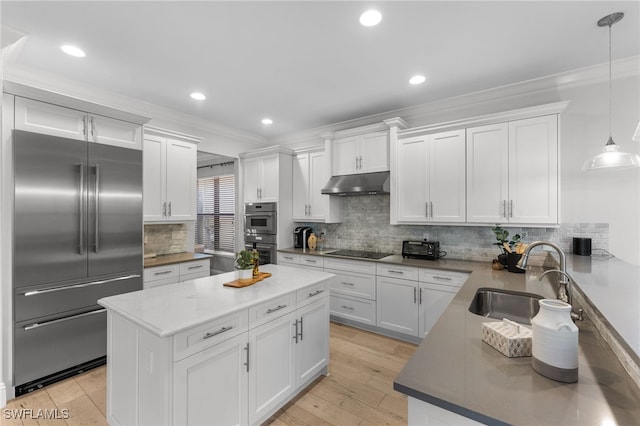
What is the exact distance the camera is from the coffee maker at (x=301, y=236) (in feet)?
14.5

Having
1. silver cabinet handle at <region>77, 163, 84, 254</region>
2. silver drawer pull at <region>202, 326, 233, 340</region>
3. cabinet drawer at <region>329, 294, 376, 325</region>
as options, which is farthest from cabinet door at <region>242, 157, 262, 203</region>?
silver drawer pull at <region>202, 326, 233, 340</region>

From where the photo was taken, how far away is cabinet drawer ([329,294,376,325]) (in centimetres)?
344

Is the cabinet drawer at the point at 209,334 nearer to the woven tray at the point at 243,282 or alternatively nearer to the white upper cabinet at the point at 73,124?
the woven tray at the point at 243,282

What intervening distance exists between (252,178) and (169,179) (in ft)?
4.63

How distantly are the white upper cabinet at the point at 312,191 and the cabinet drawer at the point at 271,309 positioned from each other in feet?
7.13

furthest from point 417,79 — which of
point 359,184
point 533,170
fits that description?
point 533,170

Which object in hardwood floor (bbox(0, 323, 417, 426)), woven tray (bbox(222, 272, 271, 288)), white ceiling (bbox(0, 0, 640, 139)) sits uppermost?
white ceiling (bbox(0, 0, 640, 139))

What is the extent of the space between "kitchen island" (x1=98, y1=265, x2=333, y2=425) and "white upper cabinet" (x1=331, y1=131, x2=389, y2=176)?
203 centimetres

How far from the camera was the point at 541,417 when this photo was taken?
0.76 meters

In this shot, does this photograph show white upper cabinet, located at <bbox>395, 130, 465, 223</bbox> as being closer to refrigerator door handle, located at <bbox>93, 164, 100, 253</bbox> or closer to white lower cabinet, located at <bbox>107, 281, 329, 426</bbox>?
white lower cabinet, located at <bbox>107, 281, 329, 426</bbox>

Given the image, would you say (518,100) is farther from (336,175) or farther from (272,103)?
(272,103)

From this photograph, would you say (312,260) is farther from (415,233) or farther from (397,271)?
(415,233)

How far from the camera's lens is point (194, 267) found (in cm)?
358

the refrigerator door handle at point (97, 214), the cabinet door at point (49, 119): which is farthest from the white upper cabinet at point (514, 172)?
the cabinet door at point (49, 119)
